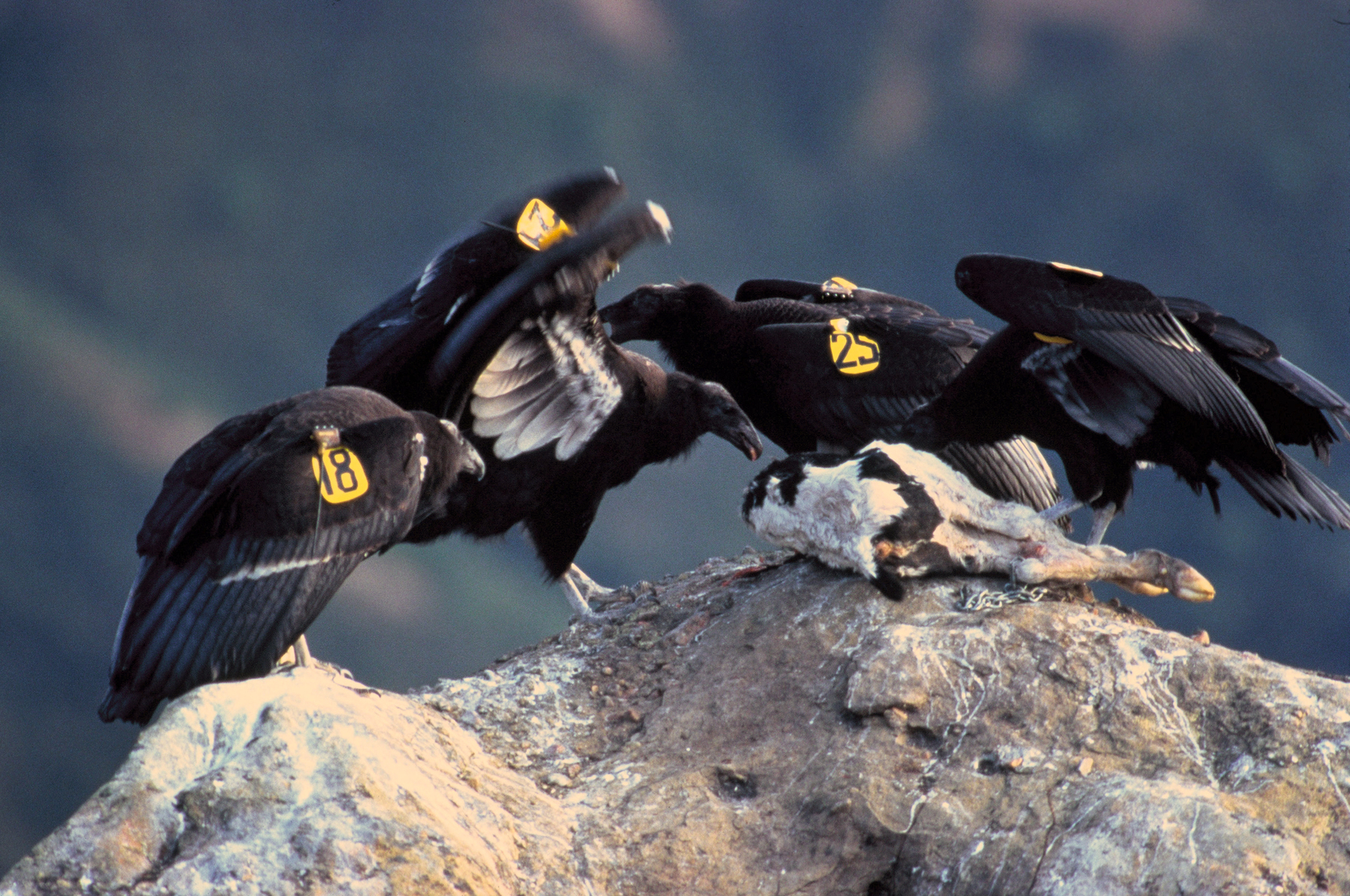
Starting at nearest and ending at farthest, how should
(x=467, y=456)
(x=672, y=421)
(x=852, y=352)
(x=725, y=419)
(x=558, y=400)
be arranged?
(x=467, y=456) < (x=558, y=400) < (x=672, y=421) < (x=725, y=419) < (x=852, y=352)

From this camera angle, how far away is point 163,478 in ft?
15.3

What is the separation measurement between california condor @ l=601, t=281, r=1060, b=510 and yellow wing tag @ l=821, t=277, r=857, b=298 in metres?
0.23

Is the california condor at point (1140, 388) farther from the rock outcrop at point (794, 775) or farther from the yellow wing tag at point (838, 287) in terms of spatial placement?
the yellow wing tag at point (838, 287)

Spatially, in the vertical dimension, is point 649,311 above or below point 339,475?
above

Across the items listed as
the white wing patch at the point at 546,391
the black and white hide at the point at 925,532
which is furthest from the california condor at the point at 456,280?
the black and white hide at the point at 925,532

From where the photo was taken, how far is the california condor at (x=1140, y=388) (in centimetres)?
515

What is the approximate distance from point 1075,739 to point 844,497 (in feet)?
4.74

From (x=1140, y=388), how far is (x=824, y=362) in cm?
220

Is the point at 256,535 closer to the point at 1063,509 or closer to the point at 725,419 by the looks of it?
the point at 725,419

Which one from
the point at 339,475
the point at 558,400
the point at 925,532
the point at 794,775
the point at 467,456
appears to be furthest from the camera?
the point at 558,400

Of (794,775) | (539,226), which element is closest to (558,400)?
(539,226)

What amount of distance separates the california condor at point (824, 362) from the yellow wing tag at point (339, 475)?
10.7ft

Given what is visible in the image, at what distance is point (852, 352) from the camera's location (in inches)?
280

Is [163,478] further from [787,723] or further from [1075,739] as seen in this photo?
[1075,739]
